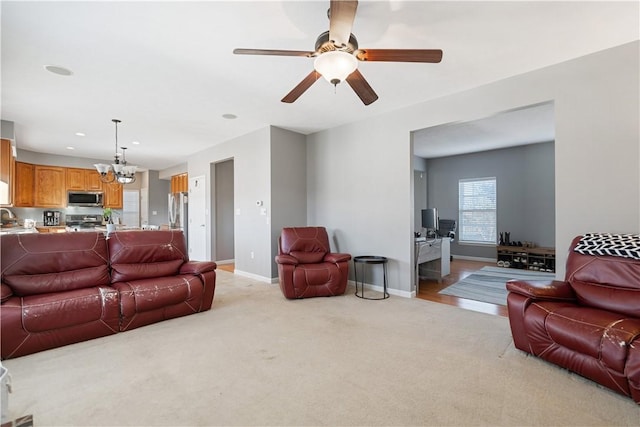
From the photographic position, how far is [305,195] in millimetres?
5508

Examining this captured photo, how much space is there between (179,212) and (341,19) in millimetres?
7186

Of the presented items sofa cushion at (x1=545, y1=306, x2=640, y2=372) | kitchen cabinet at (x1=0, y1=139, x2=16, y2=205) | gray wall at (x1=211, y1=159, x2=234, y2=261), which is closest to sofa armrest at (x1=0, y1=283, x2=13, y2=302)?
kitchen cabinet at (x1=0, y1=139, x2=16, y2=205)

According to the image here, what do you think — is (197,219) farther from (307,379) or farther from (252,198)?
(307,379)

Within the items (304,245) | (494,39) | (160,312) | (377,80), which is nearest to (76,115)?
(160,312)

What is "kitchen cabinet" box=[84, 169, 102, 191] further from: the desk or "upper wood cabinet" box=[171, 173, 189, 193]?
the desk

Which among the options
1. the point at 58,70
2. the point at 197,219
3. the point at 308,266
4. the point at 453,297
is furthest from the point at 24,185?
the point at 453,297

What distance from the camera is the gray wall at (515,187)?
626 cm

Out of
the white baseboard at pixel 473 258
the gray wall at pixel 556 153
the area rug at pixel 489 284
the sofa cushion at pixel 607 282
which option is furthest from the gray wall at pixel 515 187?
the sofa cushion at pixel 607 282

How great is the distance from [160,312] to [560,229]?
166 inches

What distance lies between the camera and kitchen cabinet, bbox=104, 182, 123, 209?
816cm

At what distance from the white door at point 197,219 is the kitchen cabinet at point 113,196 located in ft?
9.41

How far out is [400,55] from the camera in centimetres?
198

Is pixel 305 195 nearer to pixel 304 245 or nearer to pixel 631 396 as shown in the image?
pixel 304 245

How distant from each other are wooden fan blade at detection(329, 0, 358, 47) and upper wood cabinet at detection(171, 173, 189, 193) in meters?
Answer: 6.85
